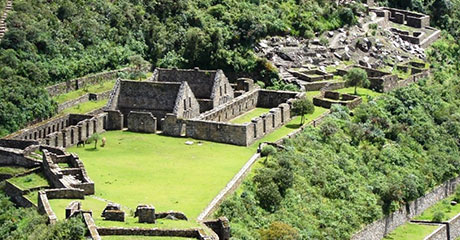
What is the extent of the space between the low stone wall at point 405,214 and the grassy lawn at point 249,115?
12.7 metres

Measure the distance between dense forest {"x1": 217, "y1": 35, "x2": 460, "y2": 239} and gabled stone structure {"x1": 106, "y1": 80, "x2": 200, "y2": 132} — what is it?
8.82m

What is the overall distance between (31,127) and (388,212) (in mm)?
25133

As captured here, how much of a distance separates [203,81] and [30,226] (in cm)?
3340

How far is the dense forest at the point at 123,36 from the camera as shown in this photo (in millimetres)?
84188

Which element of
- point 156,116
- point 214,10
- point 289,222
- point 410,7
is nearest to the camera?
point 289,222

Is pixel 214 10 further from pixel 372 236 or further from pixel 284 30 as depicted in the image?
pixel 372 236

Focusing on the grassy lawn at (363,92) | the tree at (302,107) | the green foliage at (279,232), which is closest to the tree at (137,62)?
the tree at (302,107)

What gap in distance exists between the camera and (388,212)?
78.8 meters

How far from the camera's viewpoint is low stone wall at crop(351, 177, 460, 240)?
7494cm

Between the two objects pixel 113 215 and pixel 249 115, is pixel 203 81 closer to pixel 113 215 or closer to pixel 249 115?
pixel 249 115

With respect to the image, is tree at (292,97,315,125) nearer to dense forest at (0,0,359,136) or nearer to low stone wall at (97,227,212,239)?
dense forest at (0,0,359,136)

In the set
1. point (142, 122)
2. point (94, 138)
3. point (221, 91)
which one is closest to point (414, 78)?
point (221, 91)

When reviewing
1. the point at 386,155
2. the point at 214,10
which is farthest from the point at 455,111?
the point at 214,10

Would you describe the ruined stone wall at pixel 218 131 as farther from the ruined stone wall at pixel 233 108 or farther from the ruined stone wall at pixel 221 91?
the ruined stone wall at pixel 221 91
